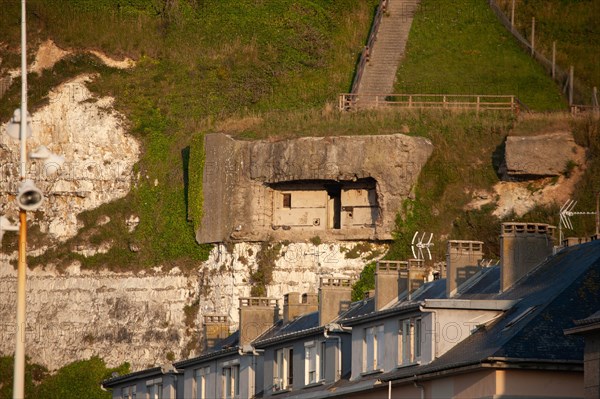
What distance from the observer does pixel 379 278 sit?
48500 mm

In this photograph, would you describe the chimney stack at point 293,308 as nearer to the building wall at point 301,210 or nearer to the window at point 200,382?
the window at point 200,382

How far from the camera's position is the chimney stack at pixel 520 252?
4359 centimetres

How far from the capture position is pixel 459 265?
4603cm

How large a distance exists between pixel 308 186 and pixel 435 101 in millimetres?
9034

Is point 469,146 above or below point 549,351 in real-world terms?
above

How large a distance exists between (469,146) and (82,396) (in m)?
19.1

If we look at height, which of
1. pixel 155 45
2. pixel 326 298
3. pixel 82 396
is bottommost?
pixel 82 396

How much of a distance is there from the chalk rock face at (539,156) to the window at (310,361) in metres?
25.4

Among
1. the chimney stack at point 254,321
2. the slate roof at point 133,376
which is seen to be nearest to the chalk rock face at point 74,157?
the slate roof at point 133,376

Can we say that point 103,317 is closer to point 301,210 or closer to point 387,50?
point 301,210

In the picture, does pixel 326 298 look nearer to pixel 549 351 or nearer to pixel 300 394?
pixel 300 394

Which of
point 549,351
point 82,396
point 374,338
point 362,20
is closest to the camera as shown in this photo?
point 549,351

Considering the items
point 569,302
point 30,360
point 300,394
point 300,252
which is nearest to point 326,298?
point 300,394

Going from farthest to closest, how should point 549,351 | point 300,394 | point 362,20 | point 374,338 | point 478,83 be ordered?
point 362,20 < point 478,83 < point 300,394 < point 374,338 < point 549,351
